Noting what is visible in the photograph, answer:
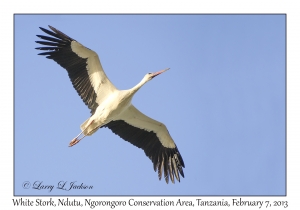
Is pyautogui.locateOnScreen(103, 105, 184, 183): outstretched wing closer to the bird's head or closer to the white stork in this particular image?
the white stork

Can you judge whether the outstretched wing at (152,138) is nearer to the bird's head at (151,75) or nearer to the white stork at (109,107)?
the white stork at (109,107)

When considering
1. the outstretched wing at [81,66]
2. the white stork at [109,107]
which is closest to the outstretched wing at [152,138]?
the white stork at [109,107]

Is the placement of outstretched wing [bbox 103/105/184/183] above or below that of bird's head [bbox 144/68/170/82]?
below

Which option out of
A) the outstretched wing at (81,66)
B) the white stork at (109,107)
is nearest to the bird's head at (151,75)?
the white stork at (109,107)

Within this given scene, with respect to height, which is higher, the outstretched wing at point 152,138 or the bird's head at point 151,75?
the bird's head at point 151,75

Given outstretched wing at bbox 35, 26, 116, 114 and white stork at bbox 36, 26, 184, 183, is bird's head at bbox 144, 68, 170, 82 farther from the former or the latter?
outstretched wing at bbox 35, 26, 116, 114

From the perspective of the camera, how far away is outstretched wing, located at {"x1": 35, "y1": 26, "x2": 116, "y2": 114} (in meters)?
14.0

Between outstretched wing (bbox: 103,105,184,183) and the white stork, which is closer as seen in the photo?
the white stork

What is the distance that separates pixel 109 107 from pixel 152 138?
1.80 meters

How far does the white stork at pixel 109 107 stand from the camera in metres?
13.7

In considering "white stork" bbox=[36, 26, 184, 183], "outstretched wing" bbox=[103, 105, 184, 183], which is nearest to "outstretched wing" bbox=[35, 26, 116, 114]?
"white stork" bbox=[36, 26, 184, 183]

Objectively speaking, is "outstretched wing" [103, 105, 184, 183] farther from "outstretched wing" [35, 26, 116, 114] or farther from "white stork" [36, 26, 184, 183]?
"outstretched wing" [35, 26, 116, 114]

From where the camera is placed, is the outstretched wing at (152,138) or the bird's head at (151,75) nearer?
the bird's head at (151,75)
